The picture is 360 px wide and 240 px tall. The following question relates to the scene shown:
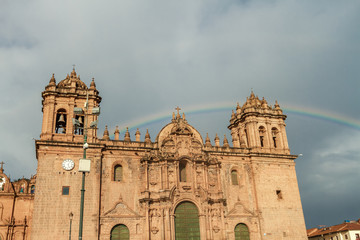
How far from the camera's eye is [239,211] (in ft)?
114

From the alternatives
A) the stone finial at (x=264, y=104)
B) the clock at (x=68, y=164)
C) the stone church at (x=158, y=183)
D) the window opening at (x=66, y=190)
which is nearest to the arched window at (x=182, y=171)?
the stone church at (x=158, y=183)

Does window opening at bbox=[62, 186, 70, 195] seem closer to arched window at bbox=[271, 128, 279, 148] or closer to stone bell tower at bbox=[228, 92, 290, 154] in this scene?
stone bell tower at bbox=[228, 92, 290, 154]

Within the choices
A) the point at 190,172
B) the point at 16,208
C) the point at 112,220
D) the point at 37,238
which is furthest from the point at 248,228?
the point at 16,208

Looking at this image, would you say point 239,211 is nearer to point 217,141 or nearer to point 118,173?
point 217,141

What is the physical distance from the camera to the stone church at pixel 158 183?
98.2 ft

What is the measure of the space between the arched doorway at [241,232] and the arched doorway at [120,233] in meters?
11.0

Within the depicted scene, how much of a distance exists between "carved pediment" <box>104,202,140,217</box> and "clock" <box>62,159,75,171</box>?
527cm

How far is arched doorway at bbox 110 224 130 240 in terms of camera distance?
3041 cm

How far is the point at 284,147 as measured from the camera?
40094 millimetres

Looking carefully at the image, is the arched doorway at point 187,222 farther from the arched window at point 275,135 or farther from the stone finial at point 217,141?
the arched window at point 275,135

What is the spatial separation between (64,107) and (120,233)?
13.6 metres

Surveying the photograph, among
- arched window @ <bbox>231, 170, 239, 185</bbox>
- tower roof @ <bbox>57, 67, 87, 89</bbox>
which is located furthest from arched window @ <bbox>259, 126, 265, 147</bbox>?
tower roof @ <bbox>57, 67, 87, 89</bbox>

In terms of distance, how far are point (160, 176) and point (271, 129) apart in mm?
15584

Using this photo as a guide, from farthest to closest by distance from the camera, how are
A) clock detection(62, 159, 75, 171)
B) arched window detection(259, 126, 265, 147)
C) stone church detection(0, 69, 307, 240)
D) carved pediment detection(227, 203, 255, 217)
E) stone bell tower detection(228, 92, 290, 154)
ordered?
arched window detection(259, 126, 265, 147) < stone bell tower detection(228, 92, 290, 154) < carved pediment detection(227, 203, 255, 217) < clock detection(62, 159, 75, 171) < stone church detection(0, 69, 307, 240)
